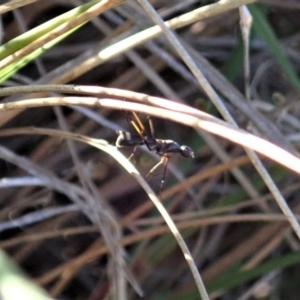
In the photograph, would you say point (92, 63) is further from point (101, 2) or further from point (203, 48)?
point (203, 48)

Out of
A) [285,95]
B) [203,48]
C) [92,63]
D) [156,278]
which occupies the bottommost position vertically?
[156,278]

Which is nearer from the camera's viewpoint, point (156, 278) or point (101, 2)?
point (101, 2)

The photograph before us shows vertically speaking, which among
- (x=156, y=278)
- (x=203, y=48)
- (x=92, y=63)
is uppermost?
(x=92, y=63)

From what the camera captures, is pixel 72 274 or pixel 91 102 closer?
pixel 91 102

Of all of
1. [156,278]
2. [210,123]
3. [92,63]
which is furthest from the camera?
[156,278]

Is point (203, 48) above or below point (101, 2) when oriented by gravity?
below

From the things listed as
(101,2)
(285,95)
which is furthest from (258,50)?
(101,2)

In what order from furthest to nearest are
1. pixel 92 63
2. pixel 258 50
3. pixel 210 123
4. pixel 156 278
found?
pixel 258 50, pixel 156 278, pixel 92 63, pixel 210 123

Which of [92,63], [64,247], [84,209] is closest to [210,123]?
[92,63]

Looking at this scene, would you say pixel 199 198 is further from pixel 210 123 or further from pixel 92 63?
pixel 210 123
